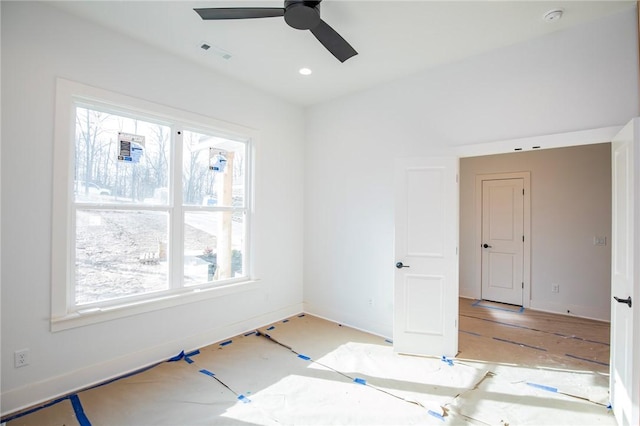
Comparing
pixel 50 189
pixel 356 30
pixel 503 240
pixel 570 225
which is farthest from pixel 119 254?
pixel 570 225

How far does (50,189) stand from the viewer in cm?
245

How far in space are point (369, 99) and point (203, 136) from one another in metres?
2.08

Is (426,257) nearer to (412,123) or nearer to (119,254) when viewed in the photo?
(412,123)

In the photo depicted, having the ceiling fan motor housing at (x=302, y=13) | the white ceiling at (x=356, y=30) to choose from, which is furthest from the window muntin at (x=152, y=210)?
the ceiling fan motor housing at (x=302, y=13)

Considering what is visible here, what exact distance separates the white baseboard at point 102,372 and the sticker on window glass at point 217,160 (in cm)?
185

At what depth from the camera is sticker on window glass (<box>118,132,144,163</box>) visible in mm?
2902

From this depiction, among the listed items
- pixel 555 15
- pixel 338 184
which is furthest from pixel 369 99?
pixel 555 15

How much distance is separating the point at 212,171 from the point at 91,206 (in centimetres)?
127

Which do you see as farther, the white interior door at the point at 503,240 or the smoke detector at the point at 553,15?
the white interior door at the point at 503,240

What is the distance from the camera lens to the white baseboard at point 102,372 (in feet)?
7.52

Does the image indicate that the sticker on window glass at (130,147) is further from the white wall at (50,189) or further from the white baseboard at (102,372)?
the white baseboard at (102,372)

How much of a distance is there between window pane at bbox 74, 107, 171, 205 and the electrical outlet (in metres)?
1.21

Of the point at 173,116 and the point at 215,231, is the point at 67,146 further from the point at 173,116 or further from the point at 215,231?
the point at 215,231

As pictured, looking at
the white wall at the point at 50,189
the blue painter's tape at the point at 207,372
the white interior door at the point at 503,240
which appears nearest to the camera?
the white wall at the point at 50,189
